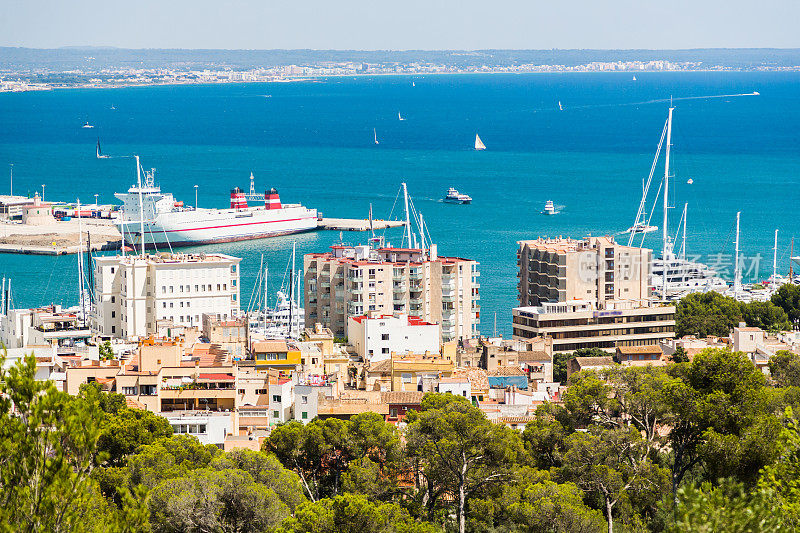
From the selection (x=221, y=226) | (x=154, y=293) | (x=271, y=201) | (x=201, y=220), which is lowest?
(x=154, y=293)

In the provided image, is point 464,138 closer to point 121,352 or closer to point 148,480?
point 121,352

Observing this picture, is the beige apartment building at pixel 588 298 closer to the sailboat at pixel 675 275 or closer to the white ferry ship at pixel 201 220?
the sailboat at pixel 675 275

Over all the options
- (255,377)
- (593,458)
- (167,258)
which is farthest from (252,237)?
(593,458)

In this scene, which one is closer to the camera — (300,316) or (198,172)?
(300,316)

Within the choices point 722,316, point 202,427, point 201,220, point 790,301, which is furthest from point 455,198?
point 202,427

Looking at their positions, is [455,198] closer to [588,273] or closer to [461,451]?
[588,273]
